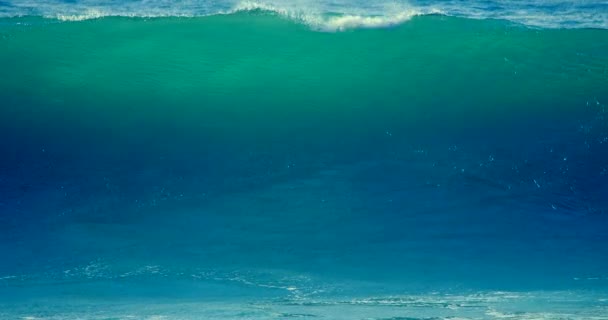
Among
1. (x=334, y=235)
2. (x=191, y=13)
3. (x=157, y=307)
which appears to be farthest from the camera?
(x=191, y=13)

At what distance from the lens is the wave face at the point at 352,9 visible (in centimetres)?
595

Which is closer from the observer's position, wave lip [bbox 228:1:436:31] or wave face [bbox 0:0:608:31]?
wave face [bbox 0:0:608:31]

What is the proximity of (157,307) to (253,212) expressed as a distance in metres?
1.25

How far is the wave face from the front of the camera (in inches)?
234

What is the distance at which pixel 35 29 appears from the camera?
6.52m

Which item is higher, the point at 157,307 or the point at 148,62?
the point at 148,62

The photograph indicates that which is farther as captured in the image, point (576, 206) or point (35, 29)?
point (35, 29)

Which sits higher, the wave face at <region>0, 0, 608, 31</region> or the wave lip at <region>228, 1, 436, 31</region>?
the wave lip at <region>228, 1, 436, 31</region>

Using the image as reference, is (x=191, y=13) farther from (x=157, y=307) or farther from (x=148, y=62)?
(x=157, y=307)

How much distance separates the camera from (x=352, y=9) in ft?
20.3

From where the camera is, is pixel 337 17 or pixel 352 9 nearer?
pixel 352 9

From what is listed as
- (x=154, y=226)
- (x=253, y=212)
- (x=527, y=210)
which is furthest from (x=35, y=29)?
(x=527, y=210)

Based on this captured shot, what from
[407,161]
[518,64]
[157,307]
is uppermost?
[518,64]

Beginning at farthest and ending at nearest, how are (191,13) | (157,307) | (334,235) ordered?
1. (191,13)
2. (334,235)
3. (157,307)
